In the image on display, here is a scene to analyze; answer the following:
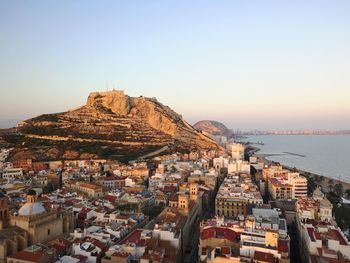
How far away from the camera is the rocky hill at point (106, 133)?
56.2 meters

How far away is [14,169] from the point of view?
4091cm

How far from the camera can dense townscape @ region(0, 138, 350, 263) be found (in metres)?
17.1

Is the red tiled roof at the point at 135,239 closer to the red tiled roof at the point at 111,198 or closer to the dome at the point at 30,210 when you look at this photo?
the dome at the point at 30,210

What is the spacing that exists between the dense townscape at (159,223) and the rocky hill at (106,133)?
17.1m

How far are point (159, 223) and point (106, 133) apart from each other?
47.8m

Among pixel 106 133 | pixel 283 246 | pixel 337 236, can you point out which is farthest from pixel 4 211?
pixel 106 133

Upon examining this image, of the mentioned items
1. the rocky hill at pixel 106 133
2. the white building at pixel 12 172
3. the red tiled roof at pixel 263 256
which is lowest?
the red tiled roof at pixel 263 256

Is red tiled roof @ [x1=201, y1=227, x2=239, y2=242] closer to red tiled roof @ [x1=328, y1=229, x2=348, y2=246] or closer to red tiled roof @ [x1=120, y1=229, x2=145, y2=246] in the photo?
red tiled roof @ [x1=120, y1=229, x2=145, y2=246]

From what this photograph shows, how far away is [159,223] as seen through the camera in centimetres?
2170

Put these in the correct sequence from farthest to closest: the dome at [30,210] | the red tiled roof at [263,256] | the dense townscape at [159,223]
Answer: the dome at [30,210] < the dense townscape at [159,223] < the red tiled roof at [263,256]

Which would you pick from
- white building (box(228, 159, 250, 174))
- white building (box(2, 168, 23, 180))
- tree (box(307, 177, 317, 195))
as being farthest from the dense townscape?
white building (box(228, 159, 250, 174))

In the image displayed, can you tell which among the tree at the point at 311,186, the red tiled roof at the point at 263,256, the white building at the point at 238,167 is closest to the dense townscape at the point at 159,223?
the red tiled roof at the point at 263,256

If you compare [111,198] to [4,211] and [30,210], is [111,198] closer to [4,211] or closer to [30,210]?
[4,211]

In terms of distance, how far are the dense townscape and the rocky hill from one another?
17.1 m
